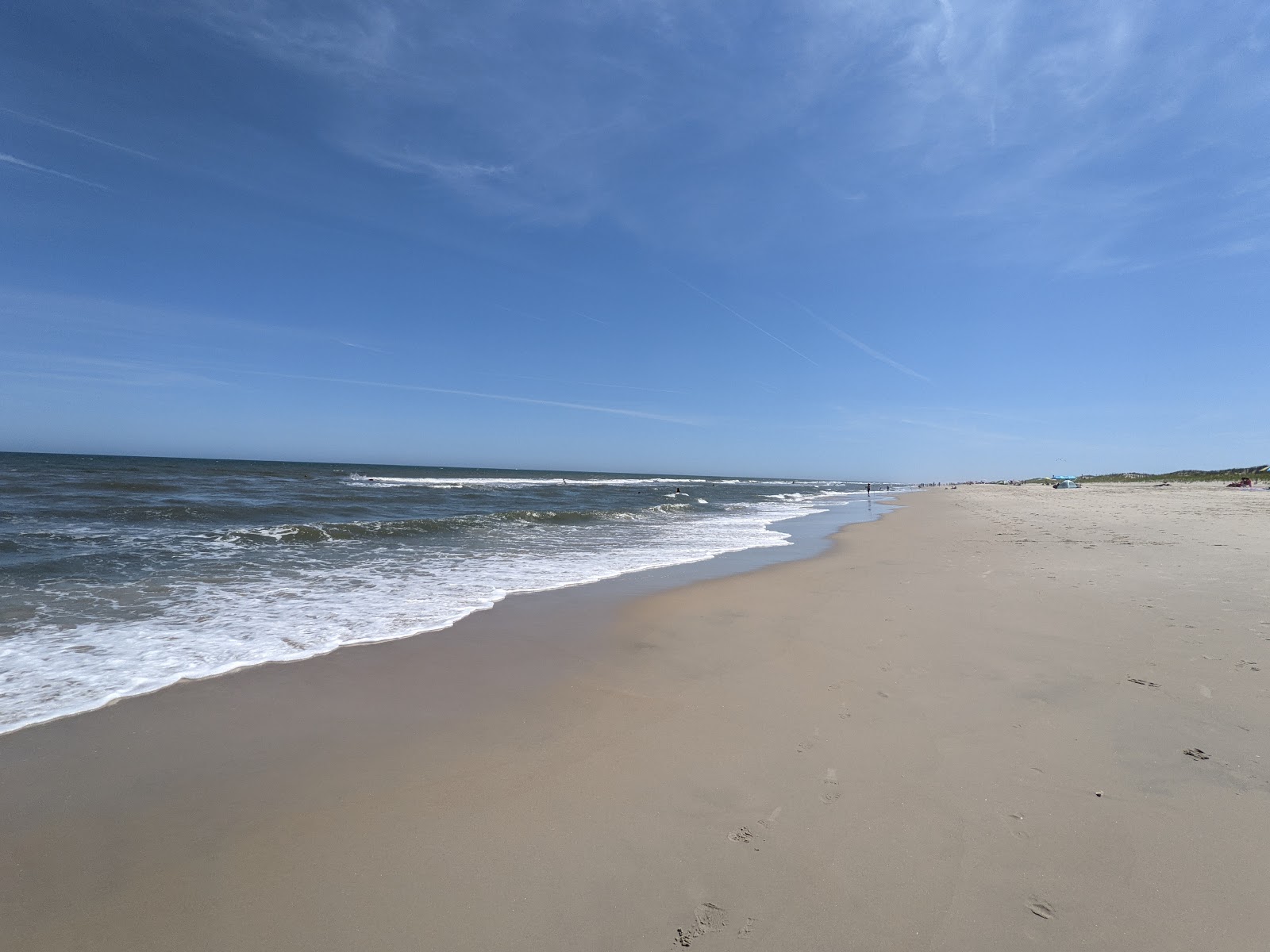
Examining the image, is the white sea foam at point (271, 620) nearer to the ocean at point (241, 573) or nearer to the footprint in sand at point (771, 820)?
the ocean at point (241, 573)

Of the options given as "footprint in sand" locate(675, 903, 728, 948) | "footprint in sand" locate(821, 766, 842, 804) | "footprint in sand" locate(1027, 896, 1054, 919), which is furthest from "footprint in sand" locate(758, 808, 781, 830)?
"footprint in sand" locate(1027, 896, 1054, 919)

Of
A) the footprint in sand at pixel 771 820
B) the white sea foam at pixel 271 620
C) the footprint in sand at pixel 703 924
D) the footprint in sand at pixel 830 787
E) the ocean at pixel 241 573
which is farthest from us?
the ocean at pixel 241 573

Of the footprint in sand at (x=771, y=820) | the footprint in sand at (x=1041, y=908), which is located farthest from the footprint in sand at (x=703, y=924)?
the footprint in sand at (x=1041, y=908)

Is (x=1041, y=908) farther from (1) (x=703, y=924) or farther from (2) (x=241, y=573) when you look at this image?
(2) (x=241, y=573)

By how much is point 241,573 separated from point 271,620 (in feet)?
11.5

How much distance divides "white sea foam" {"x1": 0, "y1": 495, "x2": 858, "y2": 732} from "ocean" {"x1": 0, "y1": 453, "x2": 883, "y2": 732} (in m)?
0.02

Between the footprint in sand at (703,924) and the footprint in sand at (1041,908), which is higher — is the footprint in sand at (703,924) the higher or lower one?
the lower one

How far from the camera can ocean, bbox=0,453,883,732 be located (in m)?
5.14

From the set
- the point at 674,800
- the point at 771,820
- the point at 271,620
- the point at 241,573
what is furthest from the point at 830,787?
the point at 241,573

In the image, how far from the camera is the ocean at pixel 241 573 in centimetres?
514

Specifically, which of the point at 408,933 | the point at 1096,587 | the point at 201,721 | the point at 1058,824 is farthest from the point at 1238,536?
the point at 201,721

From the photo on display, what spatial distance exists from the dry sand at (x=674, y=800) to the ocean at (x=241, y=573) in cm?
82

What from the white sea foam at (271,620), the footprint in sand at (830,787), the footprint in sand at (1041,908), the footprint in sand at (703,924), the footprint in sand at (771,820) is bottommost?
the white sea foam at (271,620)

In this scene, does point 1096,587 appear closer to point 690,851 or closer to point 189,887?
point 690,851
